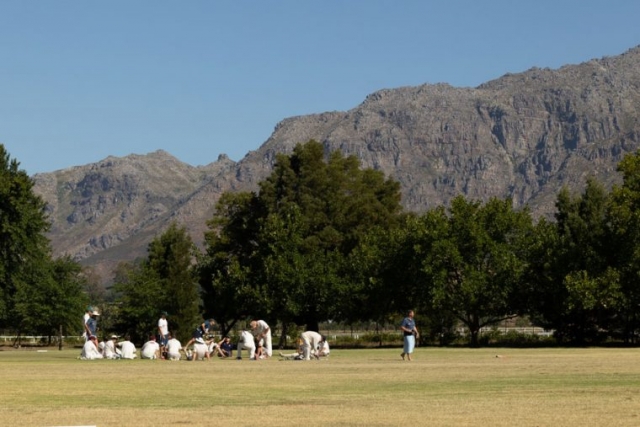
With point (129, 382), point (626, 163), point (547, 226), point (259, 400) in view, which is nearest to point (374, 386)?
point (259, 400)

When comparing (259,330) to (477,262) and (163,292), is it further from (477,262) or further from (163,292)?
(163,292)

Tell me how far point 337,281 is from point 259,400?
196 feet

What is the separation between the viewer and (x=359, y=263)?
81.3 metres

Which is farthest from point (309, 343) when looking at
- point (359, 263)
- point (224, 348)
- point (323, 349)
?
point (359, 263)

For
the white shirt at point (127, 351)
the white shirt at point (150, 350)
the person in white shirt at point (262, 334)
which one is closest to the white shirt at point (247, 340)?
the person in white shirt at point (262, 334)

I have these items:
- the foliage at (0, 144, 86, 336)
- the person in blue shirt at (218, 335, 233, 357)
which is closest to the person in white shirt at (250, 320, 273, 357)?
the person in blue shirt at (218, 335, 233, 357)

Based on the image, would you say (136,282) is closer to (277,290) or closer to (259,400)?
(277,290)

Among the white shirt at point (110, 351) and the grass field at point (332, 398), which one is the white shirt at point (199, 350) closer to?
the white shirt at point (110, 351)

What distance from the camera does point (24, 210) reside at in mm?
76875

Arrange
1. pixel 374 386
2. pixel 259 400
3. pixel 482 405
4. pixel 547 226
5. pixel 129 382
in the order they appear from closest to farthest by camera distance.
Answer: pixel 482 405
pixel 259 400
pixel 374 386
pixel 129 382
pixel 547 226

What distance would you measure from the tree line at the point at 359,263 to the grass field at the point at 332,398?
41.4 m

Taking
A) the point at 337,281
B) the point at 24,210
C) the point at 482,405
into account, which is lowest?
the point at 482,405

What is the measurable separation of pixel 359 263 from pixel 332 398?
5931 cm

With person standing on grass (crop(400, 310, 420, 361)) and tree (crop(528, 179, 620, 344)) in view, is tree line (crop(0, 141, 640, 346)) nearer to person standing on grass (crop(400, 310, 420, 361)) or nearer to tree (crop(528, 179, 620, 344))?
tree (crop(528, 179, 620, 344))
